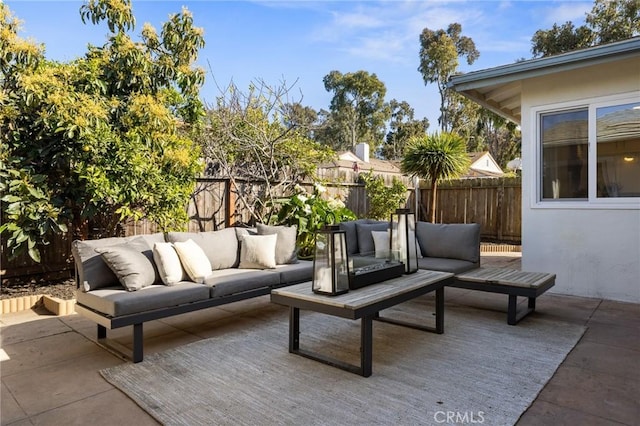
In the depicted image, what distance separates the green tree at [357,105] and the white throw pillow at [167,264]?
72.2 feet

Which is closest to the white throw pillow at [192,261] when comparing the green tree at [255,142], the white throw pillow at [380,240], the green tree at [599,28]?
the white throw pillow at [380,240]

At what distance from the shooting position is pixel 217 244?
421 cm

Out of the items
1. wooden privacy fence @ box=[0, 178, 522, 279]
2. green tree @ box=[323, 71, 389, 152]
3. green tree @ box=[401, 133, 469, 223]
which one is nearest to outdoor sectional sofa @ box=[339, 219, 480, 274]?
wooden privacy fence @ box=[0, 178, 522, 279]

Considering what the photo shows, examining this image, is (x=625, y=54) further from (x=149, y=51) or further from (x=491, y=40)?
(x=149, y=51)

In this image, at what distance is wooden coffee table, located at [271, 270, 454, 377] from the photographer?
2.64 meters

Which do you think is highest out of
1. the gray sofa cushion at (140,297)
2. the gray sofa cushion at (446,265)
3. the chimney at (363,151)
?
the chimney at (363,151)

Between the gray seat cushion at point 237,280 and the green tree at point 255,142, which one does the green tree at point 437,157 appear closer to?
the green tree at point 255,142

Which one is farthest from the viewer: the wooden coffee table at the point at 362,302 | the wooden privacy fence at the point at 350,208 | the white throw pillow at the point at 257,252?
the wooden privacy fence at the point at 350,208

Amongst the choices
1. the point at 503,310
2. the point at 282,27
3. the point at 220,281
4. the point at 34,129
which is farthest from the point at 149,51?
the point at 503,310

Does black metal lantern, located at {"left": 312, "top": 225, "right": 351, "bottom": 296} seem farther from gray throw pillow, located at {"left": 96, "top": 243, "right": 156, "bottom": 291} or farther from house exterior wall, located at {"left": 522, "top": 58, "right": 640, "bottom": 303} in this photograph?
house exterior wall, located at {"left": 522, "top": 58, "right": 640, "bottom": 303}

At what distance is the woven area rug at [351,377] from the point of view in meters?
2.17

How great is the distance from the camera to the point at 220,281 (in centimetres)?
358

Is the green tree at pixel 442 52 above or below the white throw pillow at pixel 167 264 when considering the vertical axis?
above

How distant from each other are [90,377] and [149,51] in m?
4.06
